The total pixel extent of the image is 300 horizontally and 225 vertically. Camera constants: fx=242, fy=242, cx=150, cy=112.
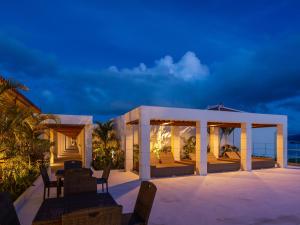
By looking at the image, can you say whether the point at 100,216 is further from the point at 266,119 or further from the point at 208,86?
the point at 208,86

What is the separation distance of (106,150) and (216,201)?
8921 millimetres

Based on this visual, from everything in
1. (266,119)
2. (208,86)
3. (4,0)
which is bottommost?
(266,119)

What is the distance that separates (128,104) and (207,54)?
2873 inches

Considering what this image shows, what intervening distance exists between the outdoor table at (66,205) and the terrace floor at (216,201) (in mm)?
1887

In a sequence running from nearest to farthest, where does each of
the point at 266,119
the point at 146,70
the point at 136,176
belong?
the point at 136,176 → the point at 266,119 → the point at 146,70

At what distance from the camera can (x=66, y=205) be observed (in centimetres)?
385

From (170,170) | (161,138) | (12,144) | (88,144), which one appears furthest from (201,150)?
(12,144)

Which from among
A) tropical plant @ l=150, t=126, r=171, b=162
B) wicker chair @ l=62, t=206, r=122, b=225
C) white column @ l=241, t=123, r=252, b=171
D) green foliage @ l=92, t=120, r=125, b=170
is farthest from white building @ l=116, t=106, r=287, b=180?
wicker chair @ l=62, t=206, r=122, b=225

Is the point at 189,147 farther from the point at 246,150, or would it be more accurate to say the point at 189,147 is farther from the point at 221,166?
the point at 246,150

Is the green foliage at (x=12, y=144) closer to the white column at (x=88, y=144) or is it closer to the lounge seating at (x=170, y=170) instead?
the white column at (x=88, y=144)

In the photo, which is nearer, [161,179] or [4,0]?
[161,179]

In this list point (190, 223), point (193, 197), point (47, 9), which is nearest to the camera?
point (190, 223)

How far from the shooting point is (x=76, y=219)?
255cm

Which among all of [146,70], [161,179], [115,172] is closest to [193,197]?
→ [161,179]
